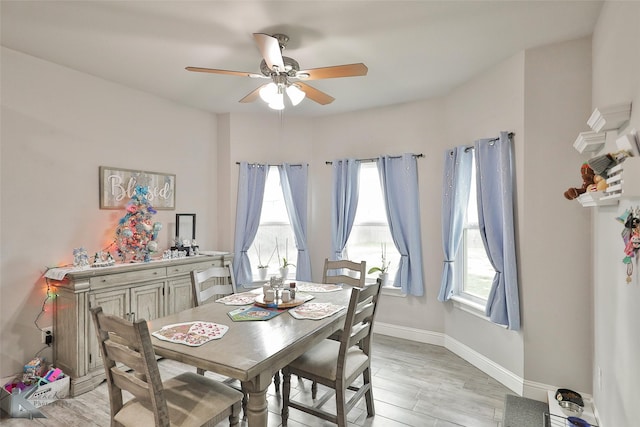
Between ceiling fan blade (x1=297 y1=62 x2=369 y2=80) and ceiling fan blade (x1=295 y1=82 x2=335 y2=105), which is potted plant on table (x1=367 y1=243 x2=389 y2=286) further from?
ceiling fan blade (x1=297 y1=62 x2=369 y2=80)

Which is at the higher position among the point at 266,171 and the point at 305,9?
the point at 305,9

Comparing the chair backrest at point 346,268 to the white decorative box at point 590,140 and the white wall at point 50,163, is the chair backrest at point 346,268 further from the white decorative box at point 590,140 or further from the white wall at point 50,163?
the white wall at point 50,163

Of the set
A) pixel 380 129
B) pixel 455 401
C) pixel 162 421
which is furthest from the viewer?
pixel 380 129

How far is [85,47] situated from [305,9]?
73.5 inches

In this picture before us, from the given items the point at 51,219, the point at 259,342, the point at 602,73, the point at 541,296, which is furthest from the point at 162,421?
the point at 602,73

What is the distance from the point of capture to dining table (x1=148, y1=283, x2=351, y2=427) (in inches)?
58.6

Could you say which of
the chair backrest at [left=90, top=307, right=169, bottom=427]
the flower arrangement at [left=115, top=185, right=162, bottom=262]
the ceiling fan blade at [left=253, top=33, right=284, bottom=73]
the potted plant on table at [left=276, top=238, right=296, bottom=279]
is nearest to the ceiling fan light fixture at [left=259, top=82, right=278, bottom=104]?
the ceiling fan blade at [left=253, top=33, right=284, bottom=73]

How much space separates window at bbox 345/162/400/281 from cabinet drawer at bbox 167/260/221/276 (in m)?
1.70

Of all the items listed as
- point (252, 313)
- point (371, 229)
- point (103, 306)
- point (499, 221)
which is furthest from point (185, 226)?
point (499, 221)

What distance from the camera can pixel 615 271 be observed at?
1842mm

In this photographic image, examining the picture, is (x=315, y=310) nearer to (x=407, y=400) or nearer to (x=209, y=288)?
(x=209, y=288)

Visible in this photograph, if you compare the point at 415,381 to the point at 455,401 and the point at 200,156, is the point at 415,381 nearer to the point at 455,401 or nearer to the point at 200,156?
the point at 455,401

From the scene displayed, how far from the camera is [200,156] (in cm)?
421

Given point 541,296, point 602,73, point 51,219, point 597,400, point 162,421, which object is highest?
point 602,73
